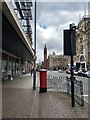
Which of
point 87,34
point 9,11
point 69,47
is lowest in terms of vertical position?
point 69,47

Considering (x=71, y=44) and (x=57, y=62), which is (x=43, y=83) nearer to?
(x=71, y=44)

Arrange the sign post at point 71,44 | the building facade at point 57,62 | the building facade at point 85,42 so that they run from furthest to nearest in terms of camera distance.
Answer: the building facade at point 57,62
the building facade at point 85,42
the sign post at point 71,44

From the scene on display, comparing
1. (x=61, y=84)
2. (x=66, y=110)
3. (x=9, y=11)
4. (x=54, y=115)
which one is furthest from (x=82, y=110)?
(x=61, y=84)

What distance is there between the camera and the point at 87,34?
78312 mm

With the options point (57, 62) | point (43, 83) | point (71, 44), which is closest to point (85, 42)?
point (43, 83)

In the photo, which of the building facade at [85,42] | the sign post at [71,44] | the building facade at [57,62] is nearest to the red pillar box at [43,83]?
the sign post at [71,44]

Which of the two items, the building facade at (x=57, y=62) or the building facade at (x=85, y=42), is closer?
the building facade at (x=85, y=42)

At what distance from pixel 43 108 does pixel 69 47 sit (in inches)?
Answer: 103

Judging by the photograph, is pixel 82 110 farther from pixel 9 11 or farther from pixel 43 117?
pixel 9 11

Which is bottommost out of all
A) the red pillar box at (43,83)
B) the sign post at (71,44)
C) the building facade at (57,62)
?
the red pillar box at (43,83)

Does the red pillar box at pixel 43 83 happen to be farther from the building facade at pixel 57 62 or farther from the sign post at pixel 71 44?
the building facade at pixel 57 62

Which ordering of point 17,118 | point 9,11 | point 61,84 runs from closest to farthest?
point 17,118 → point 9,11 → point 61,84

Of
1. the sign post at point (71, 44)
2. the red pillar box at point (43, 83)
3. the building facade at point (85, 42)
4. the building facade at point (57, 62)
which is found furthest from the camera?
the building facade at point (57, 62)

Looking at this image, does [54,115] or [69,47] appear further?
[69,47]
